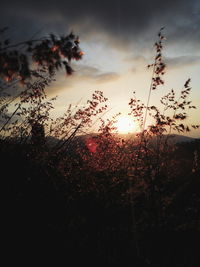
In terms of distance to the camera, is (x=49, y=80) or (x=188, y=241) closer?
(x=188, y=241)

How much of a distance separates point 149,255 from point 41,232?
208 centimetres

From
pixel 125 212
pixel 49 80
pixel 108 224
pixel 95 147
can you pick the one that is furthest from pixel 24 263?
pixel 95 147

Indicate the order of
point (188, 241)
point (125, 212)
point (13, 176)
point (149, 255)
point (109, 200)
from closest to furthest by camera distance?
point (149, 255)
point (188, 241)
point (13, 176)
point (125, 212)
point (109, 200)

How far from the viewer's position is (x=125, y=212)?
6.39 metres

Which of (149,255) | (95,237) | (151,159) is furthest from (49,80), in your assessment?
(149,255)

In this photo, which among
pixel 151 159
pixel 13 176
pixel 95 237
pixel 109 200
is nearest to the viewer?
pixel 95 237

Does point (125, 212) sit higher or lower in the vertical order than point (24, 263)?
higher

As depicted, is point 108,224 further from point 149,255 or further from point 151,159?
point 151,159

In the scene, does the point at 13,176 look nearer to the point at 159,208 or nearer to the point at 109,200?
the point at 109,200

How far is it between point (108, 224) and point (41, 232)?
1740 mm

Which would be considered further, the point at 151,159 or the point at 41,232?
the point at 151,159

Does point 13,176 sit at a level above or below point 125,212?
above

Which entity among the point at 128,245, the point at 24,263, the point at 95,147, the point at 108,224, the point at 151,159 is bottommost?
the point at 24,263

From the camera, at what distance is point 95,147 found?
11.5 metres
